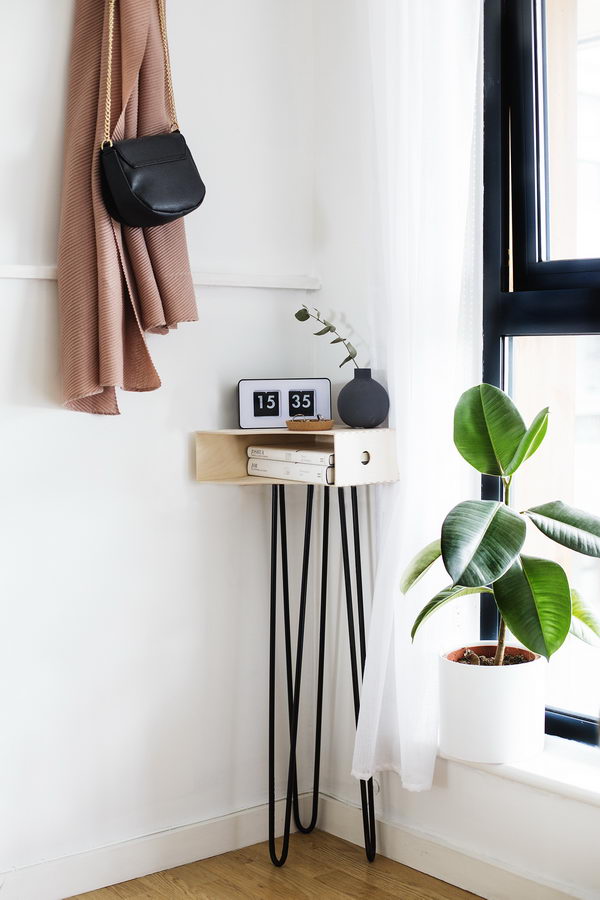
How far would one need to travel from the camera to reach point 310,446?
7.63 ft

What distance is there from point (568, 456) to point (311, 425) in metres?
0.53

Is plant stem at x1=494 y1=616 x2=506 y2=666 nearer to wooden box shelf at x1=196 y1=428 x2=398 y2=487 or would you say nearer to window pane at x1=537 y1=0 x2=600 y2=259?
wooden box shelf at x1=196 y1=428 x2=398 y2=487

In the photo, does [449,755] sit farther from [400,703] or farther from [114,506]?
[114,506]

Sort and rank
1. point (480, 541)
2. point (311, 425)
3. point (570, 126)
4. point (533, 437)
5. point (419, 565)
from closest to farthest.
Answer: point (480, 541) < point (533, 437) < point (419, 565) < point (570, 126) < point (311, 425)

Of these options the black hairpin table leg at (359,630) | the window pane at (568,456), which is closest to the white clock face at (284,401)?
the black hairpin table leg at (359,630)

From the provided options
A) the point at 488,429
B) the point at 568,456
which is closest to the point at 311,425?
the point at 488,429

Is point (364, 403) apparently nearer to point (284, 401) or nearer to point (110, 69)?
point (284, 401)

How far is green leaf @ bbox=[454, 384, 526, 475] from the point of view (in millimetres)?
1827

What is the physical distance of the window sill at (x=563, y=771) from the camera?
1.83m

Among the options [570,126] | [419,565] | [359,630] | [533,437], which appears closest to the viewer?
[533,437]

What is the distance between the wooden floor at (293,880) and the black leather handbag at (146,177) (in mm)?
1371

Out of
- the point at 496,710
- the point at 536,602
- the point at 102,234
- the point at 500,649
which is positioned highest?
the point at 102,234

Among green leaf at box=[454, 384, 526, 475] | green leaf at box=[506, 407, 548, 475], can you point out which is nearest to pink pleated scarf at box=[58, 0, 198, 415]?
green leaf at box=[454, 384, 526, 475]

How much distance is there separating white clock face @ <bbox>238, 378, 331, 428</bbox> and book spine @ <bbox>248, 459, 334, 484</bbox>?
9cm
